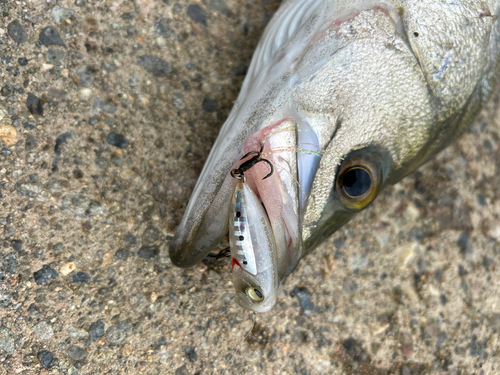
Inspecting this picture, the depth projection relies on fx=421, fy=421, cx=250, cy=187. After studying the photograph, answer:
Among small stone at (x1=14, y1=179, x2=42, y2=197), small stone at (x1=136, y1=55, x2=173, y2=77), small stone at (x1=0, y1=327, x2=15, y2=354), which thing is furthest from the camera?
small stone at (x1=136, y1=55, x2=173, y2=77)

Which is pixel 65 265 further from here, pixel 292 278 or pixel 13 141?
pixel 292 278

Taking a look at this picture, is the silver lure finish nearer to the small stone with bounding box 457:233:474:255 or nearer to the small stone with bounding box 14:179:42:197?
the small stone with bounding box 14:179:42:197

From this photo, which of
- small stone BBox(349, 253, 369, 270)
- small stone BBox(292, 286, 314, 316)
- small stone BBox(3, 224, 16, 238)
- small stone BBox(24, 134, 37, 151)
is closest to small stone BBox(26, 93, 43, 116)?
small stone BBox(24, 134, 37, 151)

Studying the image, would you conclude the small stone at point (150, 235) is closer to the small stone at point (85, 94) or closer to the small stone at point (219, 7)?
the small stone at point (85, 94)

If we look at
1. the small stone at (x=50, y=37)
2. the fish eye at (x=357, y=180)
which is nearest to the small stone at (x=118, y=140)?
the small stone at (x=50, y=37)

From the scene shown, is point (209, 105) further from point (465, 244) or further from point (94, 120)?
Result: point (465, 244)

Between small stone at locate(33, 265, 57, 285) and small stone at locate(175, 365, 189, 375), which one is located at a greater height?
small stone at locate(33, 265, 57, 285)

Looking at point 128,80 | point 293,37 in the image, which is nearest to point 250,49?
point 293,37
